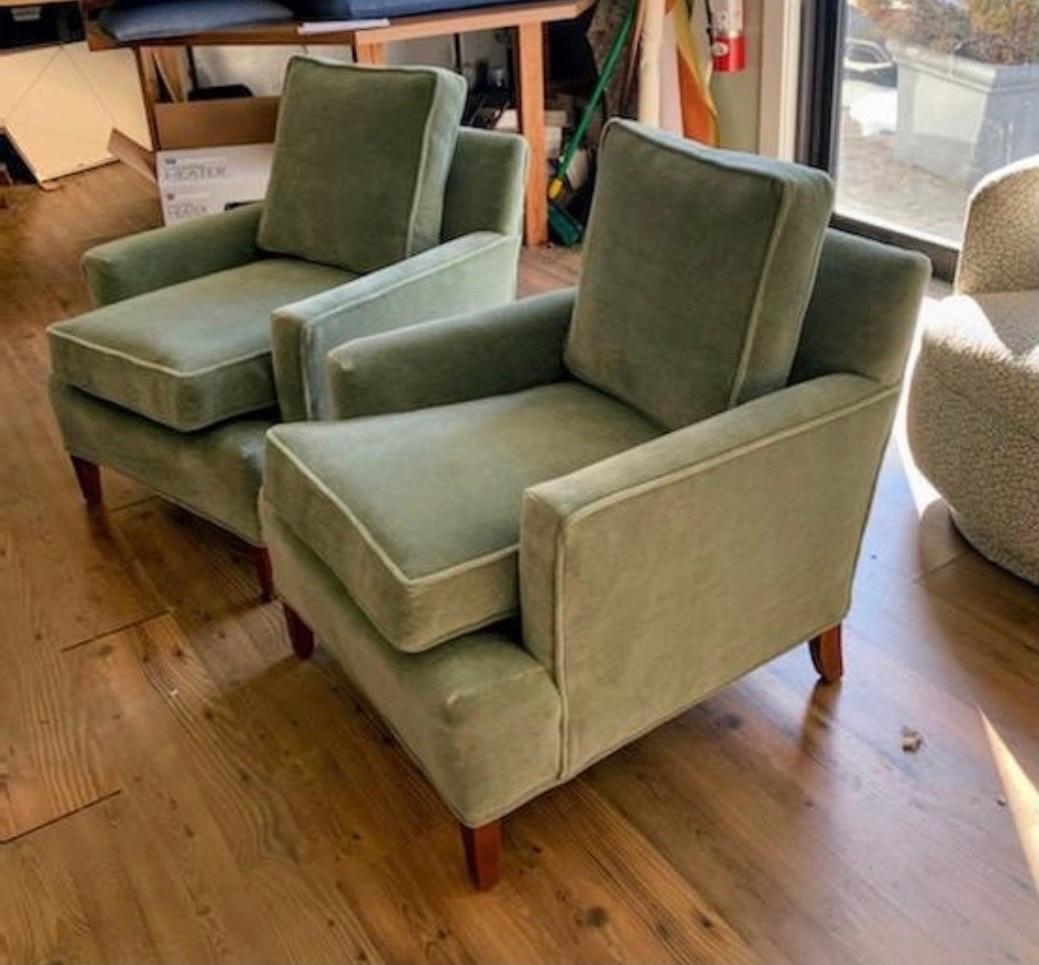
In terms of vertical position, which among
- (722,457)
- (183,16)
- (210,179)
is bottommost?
(210,179)

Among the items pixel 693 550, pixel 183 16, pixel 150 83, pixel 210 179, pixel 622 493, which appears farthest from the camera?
pixel 150 83

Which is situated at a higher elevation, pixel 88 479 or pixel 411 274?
pixel 411 274

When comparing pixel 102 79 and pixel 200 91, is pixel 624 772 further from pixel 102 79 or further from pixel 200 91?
pixel 102 79

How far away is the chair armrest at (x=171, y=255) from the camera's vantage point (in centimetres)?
248

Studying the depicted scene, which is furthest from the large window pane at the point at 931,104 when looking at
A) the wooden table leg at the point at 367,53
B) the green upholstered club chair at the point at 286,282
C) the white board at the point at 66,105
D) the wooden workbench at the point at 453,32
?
the white board at the point at 66,105

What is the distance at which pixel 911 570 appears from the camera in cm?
213

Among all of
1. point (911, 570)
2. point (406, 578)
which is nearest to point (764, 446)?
point (406, 578)

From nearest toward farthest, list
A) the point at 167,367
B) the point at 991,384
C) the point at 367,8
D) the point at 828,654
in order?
1. the point at 828,654
2. the point at 991,384
3. the point at 167,367
4. the point at 367,8

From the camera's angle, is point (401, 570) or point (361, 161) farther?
point (361, 161)

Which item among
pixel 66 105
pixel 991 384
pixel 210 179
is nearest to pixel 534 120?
pixel 210 179

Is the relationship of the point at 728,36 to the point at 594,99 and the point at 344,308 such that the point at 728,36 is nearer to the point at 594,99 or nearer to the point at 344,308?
the point at 594,99

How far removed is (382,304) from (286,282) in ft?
1.30

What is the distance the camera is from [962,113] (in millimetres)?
3229

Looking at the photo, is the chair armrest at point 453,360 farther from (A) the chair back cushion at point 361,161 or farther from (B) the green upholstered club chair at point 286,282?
(A) the chair back cushion at point 361,161
